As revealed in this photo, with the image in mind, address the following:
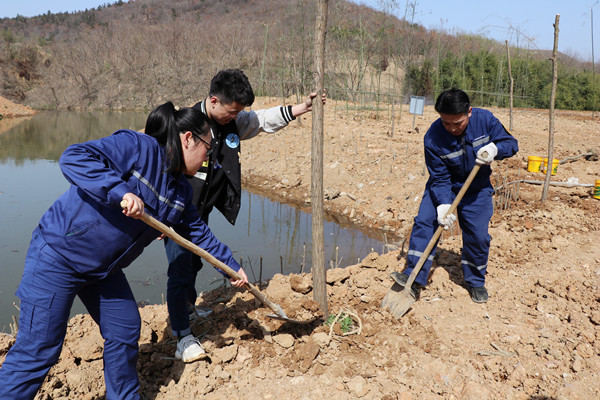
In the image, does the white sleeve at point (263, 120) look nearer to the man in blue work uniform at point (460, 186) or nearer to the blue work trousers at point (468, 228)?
the man in blue work uniform at point (460, 186)

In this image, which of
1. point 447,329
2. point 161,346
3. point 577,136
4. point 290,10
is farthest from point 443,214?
point 290,10

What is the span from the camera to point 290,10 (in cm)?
1189

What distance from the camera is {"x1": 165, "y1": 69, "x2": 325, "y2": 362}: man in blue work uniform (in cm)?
257

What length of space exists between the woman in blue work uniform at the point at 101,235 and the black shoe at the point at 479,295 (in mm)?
2401

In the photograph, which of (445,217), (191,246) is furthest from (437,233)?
(191,246)

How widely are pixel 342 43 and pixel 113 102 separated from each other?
78.6 feet

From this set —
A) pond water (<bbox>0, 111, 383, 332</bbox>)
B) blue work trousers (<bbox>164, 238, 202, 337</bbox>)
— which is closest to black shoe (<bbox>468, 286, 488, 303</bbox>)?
pond water (<bbox>0, 111, 383, 332</bbox>)

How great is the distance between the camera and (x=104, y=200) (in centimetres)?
173

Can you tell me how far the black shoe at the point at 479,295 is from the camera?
3330 millimetres

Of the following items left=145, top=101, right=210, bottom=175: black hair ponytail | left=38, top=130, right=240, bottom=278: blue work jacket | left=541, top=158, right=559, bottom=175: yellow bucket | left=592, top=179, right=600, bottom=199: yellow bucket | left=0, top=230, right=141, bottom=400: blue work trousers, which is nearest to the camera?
left=38, top=130, right=240, bottom=278: blue work jacket

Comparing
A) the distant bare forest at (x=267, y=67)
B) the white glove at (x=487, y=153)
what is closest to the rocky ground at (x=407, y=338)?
the white glove at (x=487, y=153)

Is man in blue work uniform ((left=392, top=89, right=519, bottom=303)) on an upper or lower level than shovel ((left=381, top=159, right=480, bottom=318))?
upper

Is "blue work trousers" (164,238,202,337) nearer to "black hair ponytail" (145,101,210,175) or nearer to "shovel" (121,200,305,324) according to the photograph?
"shovel" (121,200,305,324)

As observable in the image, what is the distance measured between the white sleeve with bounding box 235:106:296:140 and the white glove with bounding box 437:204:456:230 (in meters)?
1.24
